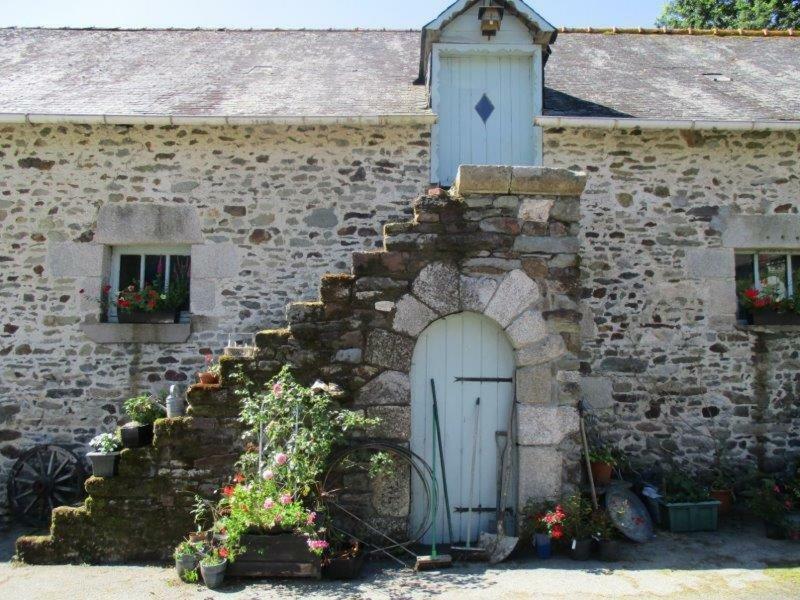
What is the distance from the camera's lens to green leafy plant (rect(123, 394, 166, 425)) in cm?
555

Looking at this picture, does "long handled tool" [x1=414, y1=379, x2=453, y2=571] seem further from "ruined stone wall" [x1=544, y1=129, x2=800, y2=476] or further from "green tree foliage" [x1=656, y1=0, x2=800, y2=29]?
"green tree foliage" [x1=656, y1=0, x2=800, y2=29]

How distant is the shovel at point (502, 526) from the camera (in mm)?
4605

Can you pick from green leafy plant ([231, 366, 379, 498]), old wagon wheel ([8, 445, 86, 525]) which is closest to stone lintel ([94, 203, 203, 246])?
old wagon wheel ([8, 445, 86, 525])

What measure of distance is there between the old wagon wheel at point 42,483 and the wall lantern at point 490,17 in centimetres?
578

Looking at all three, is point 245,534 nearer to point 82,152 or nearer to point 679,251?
point 82,152

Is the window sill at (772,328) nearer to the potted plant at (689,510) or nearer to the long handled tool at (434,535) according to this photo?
the potted plant at (689,510)

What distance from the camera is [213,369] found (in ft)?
17.0

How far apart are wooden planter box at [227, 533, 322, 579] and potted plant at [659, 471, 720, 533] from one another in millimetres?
3041

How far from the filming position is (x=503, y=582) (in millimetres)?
4207

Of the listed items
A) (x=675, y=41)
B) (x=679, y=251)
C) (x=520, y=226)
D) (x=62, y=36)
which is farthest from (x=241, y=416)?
(x=675, y=41)

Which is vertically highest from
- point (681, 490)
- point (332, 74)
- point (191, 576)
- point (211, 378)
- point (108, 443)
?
point (332, 74)

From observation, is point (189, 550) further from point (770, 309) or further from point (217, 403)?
point (770, 309)

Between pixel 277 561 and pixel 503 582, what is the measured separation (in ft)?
4.82

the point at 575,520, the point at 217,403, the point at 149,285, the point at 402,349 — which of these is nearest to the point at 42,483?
the point at 149,285
